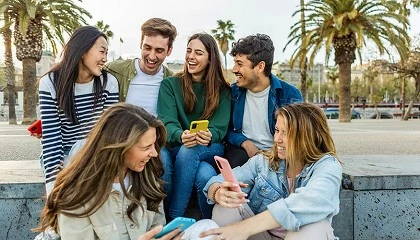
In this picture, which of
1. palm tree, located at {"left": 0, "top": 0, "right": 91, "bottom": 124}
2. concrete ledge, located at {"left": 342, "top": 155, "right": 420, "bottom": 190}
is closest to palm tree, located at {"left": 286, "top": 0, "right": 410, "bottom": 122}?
palm tree, located at {"left": 0, "top": 0, "right": 91, "bottom": 124}

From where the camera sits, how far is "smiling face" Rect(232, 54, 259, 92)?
3.59 metres

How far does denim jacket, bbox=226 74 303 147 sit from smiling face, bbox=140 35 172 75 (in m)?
0.61

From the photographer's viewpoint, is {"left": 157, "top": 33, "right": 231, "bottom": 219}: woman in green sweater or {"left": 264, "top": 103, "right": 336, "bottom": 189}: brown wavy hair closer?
{"left": 264, "top": 103, "right": 336, "bottom": 189}: brown wavy hair

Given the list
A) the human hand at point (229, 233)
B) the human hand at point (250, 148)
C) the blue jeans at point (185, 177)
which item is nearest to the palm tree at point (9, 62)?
the human hand at point (250, 148)

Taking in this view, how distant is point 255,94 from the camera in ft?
12.1

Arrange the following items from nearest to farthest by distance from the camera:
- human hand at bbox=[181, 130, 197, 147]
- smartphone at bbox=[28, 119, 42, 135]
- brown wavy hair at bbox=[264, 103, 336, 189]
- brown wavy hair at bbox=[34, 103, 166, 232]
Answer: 1. brown wavy hair at bbox=[34, 103, 166, 232]
2. brown wavy hair at bbox=[264, 103, 336, 189]
3. human hand at bbox=[181, 130, 197, 147]
4. smartphone at bbox=[28, 119, 42, 135]

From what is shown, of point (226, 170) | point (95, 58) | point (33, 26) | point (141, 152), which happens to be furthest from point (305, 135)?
point (33, 26)

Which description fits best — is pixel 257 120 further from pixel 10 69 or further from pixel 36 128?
pixel 10 69

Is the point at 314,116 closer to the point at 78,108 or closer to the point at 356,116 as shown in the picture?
the point at 78,108

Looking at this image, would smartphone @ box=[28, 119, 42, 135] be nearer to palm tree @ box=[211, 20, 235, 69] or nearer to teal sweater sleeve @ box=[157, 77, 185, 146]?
teal sweater sleeve @ box=[157, 77, 185, 146]

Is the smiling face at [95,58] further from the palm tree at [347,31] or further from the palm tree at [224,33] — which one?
the palm tree at [224,33]

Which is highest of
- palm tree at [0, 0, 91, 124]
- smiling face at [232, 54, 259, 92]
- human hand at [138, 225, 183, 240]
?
palm tree at [0, 0, 91, 124]

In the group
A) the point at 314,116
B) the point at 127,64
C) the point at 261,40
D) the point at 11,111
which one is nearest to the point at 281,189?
the point at 314,116

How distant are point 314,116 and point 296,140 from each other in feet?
0.56
